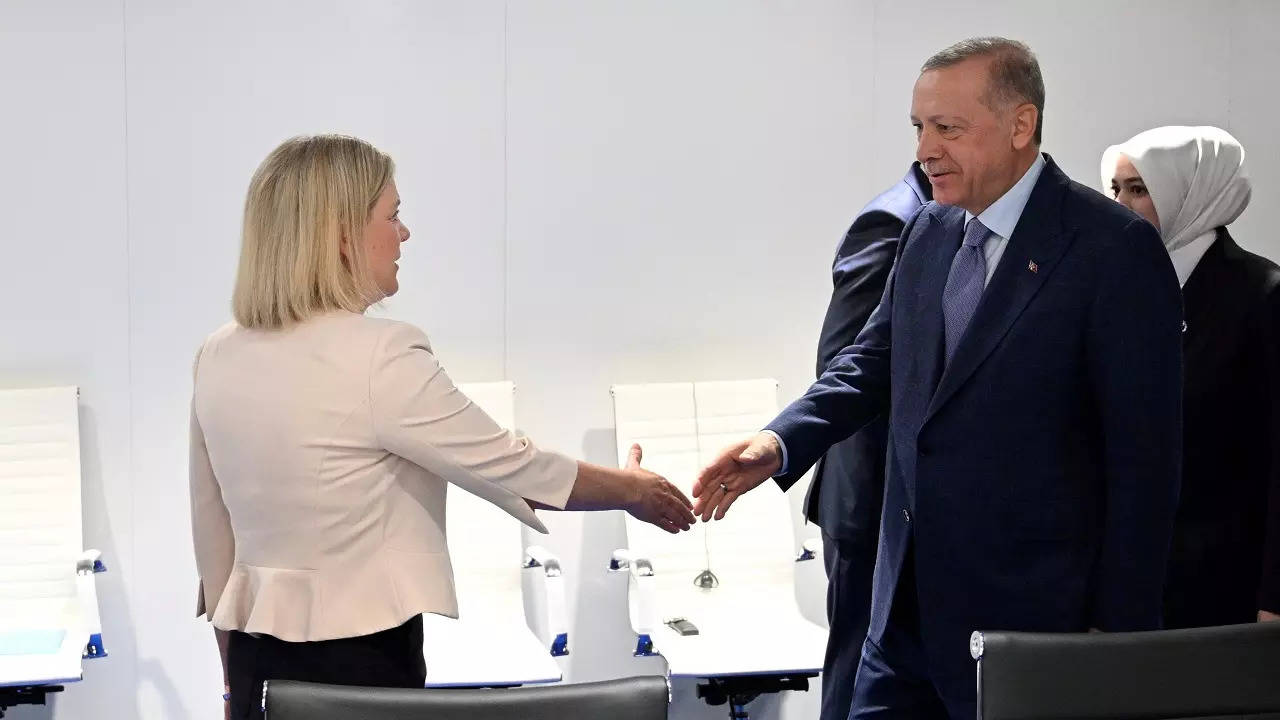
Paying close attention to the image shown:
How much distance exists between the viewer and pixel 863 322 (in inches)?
121

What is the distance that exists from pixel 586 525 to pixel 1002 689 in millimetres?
3128

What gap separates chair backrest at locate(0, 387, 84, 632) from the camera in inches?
166

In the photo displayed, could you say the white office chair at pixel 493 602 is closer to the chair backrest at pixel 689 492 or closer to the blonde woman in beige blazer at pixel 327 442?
the chair backrest at pixel 689 492

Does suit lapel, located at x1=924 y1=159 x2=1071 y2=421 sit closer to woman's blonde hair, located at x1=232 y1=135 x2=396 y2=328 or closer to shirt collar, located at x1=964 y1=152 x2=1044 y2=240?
shirt collar, located at x1=964 y1=152 x2=1044 y2=240

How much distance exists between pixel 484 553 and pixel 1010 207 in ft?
8.21

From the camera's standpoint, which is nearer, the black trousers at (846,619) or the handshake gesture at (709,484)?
the handshake gesture at (709,484)

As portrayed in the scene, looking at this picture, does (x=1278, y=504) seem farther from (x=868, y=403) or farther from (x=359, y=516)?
(x=359, y=516)

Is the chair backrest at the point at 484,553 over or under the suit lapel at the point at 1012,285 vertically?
under

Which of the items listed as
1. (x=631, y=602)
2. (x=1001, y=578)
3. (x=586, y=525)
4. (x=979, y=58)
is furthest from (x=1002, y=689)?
(x=586, y=525)

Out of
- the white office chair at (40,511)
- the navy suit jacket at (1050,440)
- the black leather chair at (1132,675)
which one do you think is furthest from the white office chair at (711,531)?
the black leather chair at (1132,675)

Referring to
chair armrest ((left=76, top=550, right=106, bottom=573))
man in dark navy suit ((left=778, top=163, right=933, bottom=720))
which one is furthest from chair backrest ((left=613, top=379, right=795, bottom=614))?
chair armrest ((left=76, top=550, right=106, bottom=573))

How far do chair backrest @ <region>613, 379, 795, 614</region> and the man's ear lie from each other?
2.27 m

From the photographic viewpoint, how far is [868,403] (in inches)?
105

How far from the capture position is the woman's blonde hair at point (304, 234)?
82.2 inches
